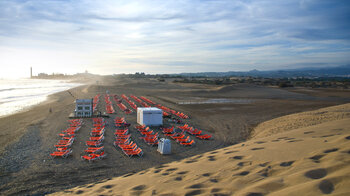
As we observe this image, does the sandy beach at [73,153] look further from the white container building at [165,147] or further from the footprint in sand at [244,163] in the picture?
the footprint in sand at [244,163]

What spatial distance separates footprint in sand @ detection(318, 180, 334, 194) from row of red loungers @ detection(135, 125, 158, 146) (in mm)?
11995

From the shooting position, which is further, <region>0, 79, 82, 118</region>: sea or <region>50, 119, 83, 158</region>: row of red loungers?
<region>0, 79, 82, 118</region>: sea

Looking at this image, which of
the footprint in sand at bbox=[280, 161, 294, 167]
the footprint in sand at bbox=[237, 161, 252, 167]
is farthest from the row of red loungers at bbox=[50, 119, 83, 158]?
the footprint in sand at bbox=[280, 161, 294, 167]

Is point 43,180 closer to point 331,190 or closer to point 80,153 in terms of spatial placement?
point 80,153

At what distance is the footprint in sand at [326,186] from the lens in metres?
3.89

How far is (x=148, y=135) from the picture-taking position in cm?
1748

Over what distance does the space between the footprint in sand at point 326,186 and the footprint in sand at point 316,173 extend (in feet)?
1.20

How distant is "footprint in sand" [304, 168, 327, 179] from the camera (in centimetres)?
456

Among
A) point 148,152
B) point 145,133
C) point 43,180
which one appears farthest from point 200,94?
point 43,180

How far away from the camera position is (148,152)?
14102 millimetres

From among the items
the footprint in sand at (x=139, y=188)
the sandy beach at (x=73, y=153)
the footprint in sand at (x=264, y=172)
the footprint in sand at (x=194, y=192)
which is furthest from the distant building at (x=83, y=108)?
the footprint in sand at (x=264, y=172)

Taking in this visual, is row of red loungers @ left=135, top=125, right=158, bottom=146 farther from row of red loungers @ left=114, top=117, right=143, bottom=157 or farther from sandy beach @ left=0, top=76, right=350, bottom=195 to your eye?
row of red loungers @ left=114, top=117, right=143, bottom=157

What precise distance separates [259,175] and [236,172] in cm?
58

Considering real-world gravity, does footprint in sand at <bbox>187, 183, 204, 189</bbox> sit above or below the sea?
above
